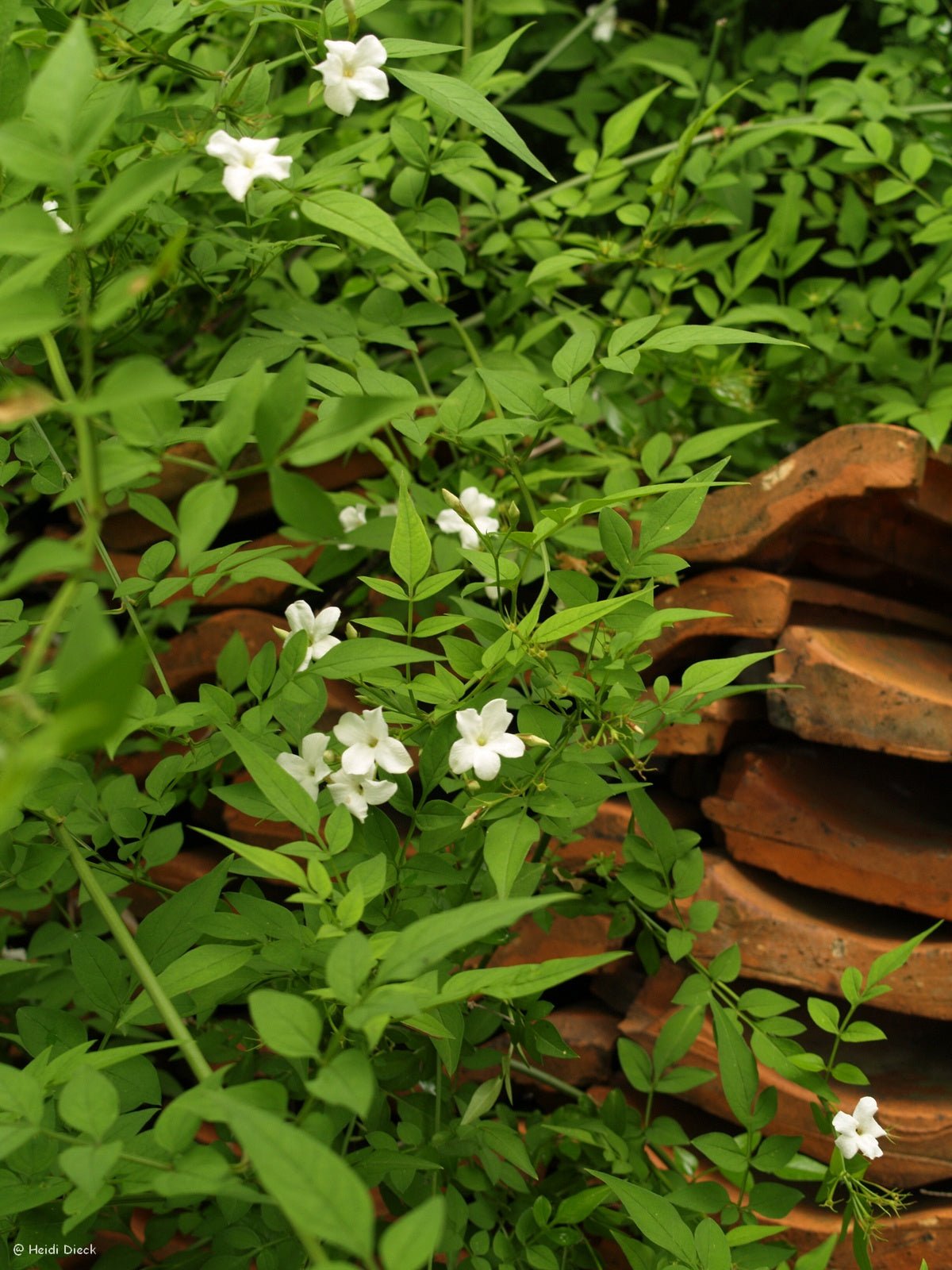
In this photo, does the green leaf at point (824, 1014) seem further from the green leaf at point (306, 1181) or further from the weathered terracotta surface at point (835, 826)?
the green leaf at point (306, 1181)

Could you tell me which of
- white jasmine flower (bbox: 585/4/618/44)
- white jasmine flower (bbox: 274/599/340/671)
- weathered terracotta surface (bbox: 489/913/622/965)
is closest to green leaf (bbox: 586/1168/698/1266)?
weathered terracotta surface (bbox: 489/913/622/965)

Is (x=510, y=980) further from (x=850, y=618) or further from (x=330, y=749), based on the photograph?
(x=850, y=618)

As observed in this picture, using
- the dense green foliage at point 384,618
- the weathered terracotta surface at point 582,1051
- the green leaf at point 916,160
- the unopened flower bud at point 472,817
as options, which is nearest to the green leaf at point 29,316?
the dense green foliage at point 384,618

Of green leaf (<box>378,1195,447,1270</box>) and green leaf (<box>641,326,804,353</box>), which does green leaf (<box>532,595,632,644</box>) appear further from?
green leaf (<box>378,1195,447,1270</box>)

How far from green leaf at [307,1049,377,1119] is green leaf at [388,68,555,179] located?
0.64 meters

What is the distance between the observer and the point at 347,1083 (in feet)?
1.77

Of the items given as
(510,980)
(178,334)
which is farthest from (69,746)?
(178,334)

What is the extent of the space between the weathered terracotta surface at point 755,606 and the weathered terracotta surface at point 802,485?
36 mm

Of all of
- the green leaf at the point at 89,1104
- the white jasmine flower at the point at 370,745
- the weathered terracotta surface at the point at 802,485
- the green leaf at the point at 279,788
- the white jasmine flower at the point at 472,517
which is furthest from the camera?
the weathered terracotta surface at the point at 802,485

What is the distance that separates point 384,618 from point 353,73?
1.44 ft

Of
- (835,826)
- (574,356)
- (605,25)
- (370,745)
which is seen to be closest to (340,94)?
(574,356)

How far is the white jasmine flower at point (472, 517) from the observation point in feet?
3.32

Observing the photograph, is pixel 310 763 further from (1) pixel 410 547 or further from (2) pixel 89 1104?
(2) pixel 89 1104

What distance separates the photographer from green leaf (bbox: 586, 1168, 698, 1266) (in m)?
0.79
